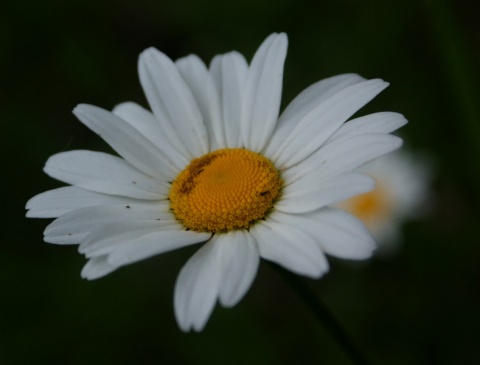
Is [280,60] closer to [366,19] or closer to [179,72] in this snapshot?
[179,72]

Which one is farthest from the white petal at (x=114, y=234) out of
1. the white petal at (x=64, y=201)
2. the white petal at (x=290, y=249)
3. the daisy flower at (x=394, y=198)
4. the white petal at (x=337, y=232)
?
the daisy flower at (x=394, y=198)

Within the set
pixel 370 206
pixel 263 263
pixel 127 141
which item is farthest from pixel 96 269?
pixel 370 206

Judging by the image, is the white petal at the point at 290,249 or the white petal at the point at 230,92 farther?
the white petal at the point at 230,92

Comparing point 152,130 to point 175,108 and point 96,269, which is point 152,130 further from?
point 96,269

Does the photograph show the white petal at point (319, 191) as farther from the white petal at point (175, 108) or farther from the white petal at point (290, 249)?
the white petal at point (175, 108)

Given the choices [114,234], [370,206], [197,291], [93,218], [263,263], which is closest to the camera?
[197,291]

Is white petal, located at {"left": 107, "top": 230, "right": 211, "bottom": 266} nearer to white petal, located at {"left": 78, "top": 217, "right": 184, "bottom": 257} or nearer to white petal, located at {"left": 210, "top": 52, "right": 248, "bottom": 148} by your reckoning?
white petal, located at {"left": 78, "top": 217, "right": 184, "bottom": 257}
